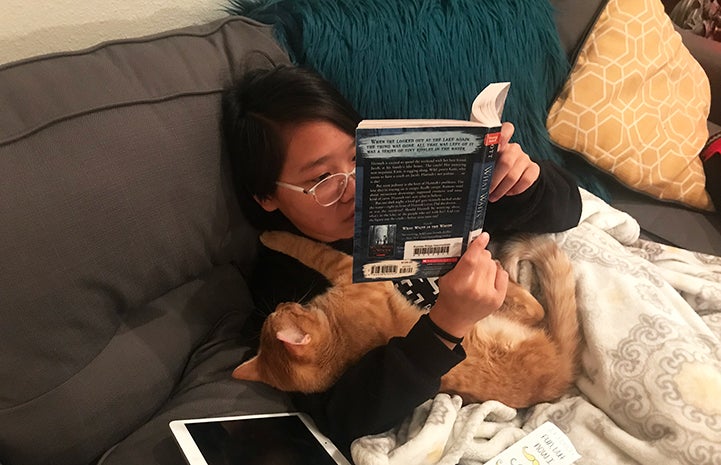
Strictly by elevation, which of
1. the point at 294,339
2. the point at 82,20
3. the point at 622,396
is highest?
the point at 82,20

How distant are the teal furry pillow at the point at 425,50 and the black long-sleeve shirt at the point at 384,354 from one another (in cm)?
25

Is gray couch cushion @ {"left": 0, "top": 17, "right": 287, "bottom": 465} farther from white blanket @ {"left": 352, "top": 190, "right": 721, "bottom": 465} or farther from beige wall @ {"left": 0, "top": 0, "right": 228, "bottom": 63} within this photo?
white blanket @ {"left": 352, "top": 190, "right": 721, "bottom": 465}

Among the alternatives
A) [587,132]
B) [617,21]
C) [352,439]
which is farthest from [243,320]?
[617,21]

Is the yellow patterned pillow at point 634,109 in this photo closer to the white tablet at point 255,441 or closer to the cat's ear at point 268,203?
the cat's ear at point 268,203

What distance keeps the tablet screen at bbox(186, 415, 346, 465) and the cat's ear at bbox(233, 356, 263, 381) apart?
76 millimetres

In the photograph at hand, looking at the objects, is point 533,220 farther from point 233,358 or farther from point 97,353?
point 97,353

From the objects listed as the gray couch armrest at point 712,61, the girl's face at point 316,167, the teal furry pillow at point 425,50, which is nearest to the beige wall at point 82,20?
the teal furry pillow at point 425,50

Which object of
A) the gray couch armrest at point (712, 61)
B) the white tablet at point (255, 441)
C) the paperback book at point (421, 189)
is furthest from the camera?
the gray couch armrest at point (712, 61)

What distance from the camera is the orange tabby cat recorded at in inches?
34.4

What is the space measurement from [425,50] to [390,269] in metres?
0.56

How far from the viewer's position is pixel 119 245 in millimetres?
803

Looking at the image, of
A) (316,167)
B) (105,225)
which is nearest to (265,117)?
(316,167)

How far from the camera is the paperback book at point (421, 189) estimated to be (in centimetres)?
64

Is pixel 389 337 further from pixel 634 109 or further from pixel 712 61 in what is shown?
pixel 712 61
